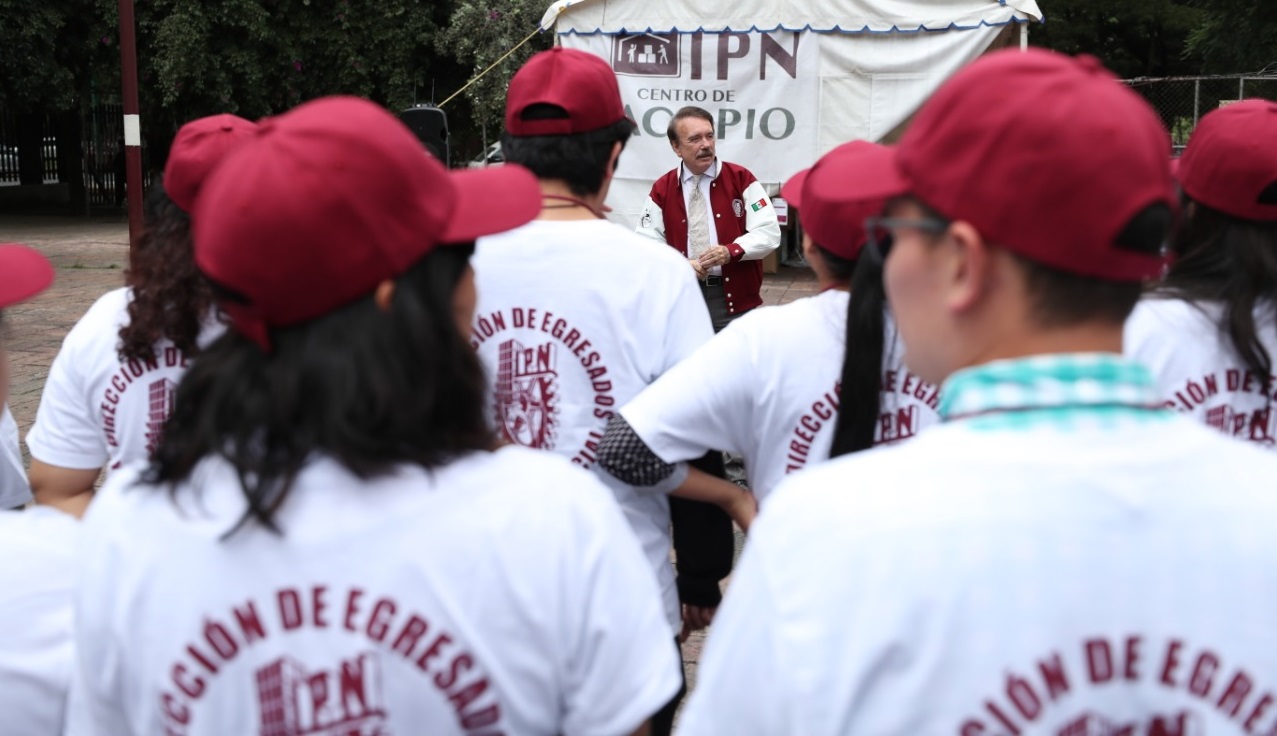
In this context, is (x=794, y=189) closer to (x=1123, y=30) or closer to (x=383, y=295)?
(x=383, y=295)

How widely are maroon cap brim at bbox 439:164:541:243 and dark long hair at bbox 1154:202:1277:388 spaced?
125cm

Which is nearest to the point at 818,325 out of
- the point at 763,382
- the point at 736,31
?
the point at 763,382

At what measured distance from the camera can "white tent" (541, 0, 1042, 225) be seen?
8.91 meters

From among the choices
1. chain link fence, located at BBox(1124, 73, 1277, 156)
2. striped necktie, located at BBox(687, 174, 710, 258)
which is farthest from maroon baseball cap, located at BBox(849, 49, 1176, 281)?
chain link fence, located at BBox(1124, 73, 1277, 156)

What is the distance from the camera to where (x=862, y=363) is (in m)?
2.13

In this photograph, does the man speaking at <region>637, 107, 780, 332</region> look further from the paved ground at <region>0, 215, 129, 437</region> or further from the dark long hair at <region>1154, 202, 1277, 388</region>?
the dark long hair at <region>1154, 202, 1277, 388</region>

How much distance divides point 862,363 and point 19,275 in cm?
133

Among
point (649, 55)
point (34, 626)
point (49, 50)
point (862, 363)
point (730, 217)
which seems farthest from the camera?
point (49, 50)

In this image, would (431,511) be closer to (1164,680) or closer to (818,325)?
(1164,680)

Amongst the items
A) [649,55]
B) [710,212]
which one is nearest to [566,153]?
[710,212]

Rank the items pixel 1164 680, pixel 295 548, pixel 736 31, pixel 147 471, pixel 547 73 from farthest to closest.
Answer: pixel 736 31, pixel 547 73, pixel 147 471, pixel 295 548, pixel 1164 680

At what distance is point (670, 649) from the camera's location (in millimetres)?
1430

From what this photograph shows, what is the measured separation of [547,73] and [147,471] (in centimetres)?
153

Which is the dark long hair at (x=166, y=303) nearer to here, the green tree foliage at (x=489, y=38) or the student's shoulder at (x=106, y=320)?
the student's shoulder at (x=106, y=320)
